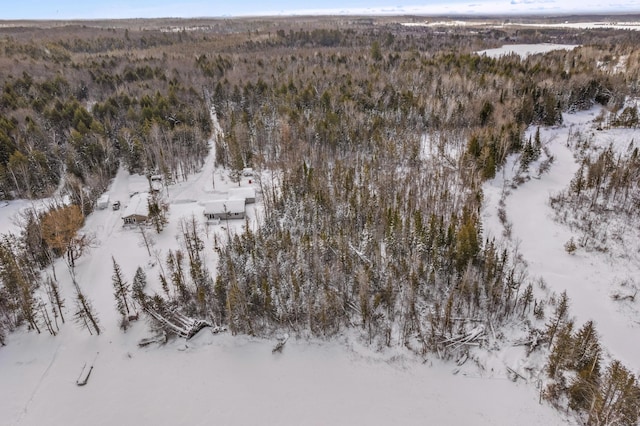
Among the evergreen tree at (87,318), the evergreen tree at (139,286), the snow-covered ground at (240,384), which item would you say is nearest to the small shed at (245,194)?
the evergreen tree at (139,286)

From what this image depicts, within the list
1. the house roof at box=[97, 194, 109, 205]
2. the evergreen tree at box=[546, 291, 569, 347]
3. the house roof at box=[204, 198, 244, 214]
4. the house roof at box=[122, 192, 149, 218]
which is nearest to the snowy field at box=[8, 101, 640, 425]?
the evergreen tree at box=[546, 291, 569, 347]

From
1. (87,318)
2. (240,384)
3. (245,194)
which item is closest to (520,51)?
(245,194)

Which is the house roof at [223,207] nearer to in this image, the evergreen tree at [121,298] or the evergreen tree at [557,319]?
the evergreen tree at [121,298]

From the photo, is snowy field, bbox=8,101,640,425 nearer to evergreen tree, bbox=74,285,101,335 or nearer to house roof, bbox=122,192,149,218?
evergreen tree, bbox=74,285,101,335

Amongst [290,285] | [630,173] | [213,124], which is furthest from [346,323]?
[213,124]

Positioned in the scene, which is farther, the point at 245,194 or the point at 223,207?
the point at 245,194

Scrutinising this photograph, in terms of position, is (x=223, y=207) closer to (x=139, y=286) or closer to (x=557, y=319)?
(x=139, y=286)

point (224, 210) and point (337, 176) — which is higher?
point (337, 176)

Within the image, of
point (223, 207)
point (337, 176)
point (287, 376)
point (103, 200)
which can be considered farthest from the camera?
point (103, 200)
